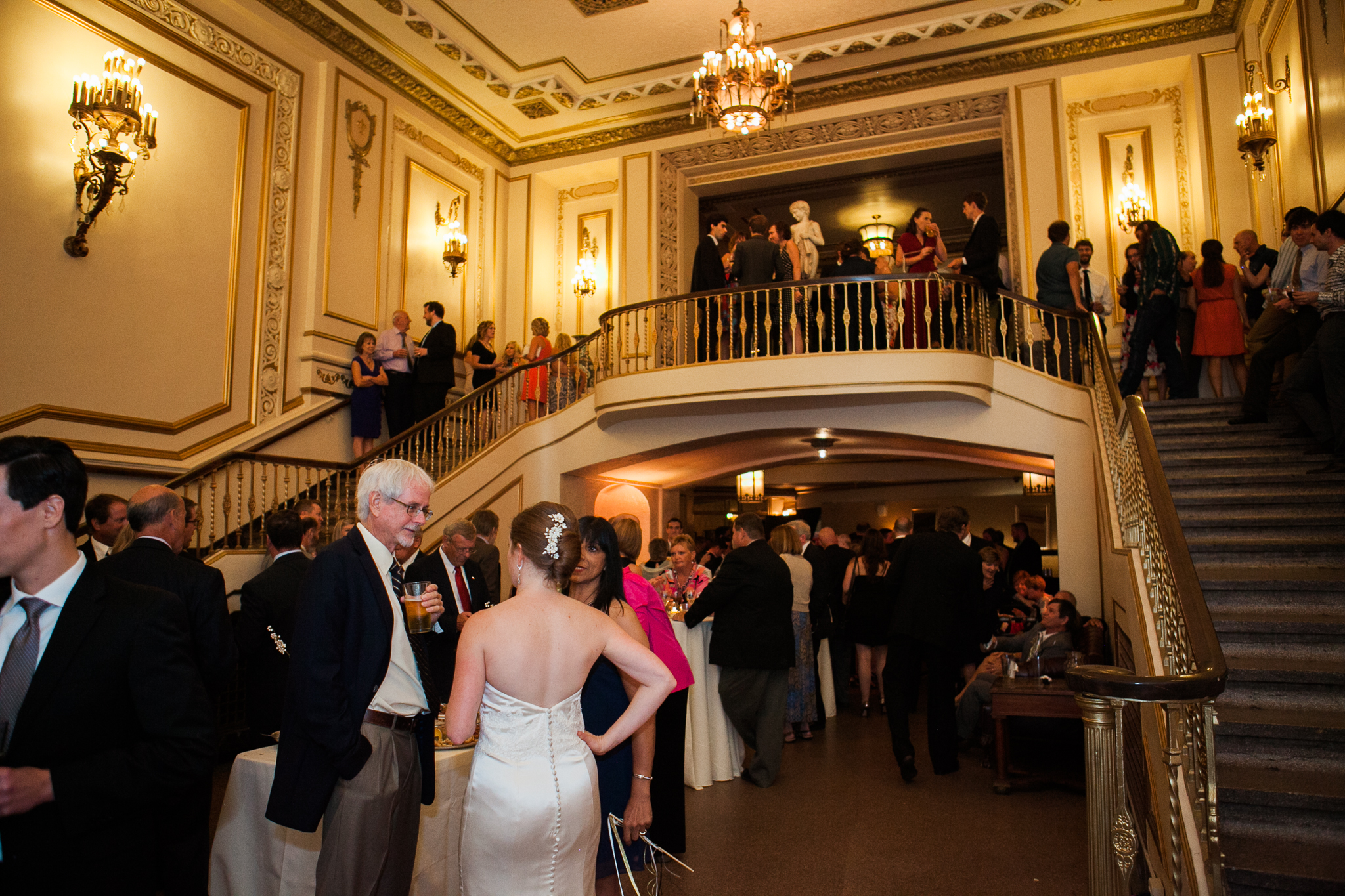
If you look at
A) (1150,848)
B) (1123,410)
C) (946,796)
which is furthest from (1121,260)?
(1150,848)

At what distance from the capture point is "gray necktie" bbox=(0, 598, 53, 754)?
150 centimetres

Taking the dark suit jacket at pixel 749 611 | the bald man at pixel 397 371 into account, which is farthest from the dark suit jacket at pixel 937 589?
the bald man at pixel 397 371

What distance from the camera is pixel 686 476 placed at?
36.1 ft

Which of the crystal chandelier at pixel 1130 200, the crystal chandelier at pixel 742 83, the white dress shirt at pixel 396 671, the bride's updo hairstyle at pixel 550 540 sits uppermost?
the crystal chandelier at pixel 742 83

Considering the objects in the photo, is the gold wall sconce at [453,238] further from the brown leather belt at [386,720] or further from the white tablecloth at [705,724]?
the brown leather belt at [386,720]

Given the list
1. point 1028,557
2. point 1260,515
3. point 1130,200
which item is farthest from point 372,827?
point 1130,200

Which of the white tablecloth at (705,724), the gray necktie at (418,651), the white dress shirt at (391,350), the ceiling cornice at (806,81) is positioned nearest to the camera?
the gray necktie at (418,651)

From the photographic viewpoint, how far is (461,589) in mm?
3883

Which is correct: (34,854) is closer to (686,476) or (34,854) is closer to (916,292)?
(916,292)

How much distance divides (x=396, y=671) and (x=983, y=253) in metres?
6.82

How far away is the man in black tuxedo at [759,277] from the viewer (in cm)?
820

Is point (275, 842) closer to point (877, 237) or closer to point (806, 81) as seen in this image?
point (806, 81)

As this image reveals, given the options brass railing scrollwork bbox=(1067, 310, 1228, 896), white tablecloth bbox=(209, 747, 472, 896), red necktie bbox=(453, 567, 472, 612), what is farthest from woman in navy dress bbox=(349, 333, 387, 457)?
brass railing scrollwork bbox=(1067, 310, 1228, 896)

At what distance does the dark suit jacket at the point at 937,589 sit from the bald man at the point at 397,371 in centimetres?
560
